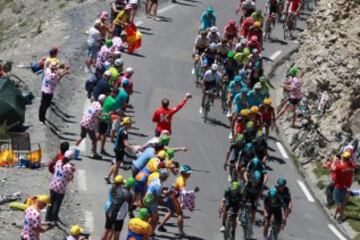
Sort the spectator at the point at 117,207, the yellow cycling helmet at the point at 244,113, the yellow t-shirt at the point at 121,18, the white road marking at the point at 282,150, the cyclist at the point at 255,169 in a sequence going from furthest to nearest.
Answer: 1. the yellow t-shirt at the point at 121,18
2. the white road marking at the point at 282,150
3. the yellow cycling helmet at the point at 244,113
4. the cyclist at the point at 255,169
5. the spectator at the point at 117,207

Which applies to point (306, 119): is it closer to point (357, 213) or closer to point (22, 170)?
point (357, 213)

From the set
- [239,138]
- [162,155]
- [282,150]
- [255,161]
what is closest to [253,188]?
[255,161]

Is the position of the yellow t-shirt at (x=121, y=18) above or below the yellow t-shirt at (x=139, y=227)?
above

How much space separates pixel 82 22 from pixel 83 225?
17051 mm

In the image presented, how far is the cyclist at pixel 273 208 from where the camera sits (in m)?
24.8

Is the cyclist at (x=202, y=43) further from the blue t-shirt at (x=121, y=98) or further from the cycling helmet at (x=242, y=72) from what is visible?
the blue t-shirt at (x=121, y=98)

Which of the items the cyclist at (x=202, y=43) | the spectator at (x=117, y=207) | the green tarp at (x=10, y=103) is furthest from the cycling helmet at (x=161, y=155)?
the cyclist at (x=202, y=43)

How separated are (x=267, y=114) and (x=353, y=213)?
3.96 meters

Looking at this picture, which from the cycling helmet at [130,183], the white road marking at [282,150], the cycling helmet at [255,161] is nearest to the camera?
the cycling helmet at [130,183]

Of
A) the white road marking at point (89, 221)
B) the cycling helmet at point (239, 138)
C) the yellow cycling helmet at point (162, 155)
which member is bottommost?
the white road marking at point (89, 221)

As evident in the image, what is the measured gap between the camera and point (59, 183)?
2327 cm

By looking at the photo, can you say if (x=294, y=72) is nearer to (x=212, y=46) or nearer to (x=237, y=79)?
(x=237, y=79)

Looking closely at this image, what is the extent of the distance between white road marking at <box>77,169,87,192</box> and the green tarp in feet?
11.3

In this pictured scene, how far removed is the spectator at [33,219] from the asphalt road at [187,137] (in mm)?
2781
